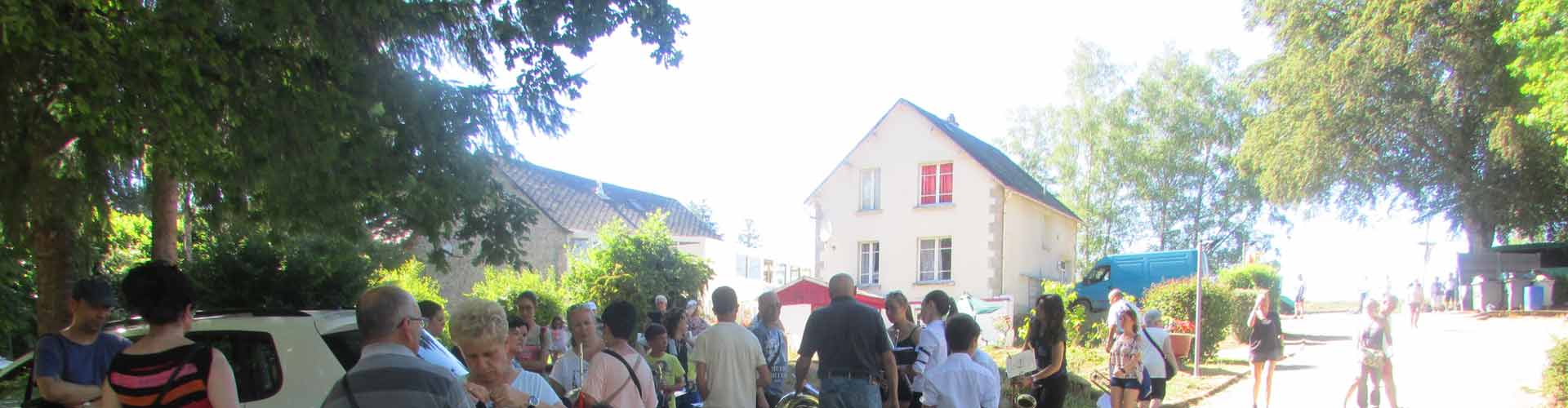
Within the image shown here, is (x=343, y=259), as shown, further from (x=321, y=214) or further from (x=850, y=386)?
(x=850, y=386)

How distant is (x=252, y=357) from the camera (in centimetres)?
561

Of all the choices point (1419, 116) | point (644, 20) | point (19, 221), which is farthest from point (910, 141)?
point (19, 221)

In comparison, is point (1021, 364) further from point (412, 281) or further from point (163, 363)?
point (412, 281)

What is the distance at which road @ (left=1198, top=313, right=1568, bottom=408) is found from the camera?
13.0 metres

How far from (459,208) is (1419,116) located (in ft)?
112

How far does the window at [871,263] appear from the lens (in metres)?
30.6

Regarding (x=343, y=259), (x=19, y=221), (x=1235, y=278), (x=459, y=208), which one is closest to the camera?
(x=19, y=221)

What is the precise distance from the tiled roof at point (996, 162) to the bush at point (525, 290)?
13212 mm

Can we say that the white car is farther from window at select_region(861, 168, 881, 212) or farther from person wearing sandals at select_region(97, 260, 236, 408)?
window at select_region(861, 168, 881, 212)

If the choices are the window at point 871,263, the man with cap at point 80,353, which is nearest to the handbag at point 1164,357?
the man with cap at point 80,353

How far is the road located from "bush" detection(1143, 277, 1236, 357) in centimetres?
114

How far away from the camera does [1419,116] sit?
33125 mm

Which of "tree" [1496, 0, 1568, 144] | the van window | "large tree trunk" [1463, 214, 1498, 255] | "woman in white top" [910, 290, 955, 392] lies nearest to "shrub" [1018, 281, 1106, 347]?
"woman in white top" [910, 290, 955, 392]

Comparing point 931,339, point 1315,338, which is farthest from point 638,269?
point 1315,338
